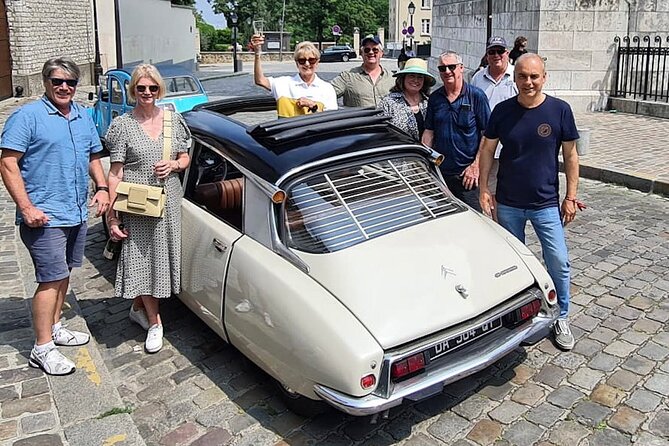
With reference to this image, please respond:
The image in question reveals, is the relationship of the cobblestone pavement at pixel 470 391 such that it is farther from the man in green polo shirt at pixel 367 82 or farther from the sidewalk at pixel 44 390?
the man in green polo shirt at pixel 367 82

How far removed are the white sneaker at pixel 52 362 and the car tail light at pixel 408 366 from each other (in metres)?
2.03

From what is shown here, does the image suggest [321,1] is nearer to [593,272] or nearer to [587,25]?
[587,25]

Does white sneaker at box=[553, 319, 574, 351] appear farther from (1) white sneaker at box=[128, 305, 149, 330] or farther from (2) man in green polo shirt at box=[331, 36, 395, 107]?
(1) white sneaker at box=[128, 305, 149, 330]

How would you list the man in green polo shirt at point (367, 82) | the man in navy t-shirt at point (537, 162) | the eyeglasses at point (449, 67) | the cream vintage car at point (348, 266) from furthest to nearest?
the man in green polo shirt at point (367, 82)
the eyeglasses at point (449, 67)
the man in navy t-shirt at point (537, 162)
the cream vintage car at point (348, 266)

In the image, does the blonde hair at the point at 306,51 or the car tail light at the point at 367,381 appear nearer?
the car tail light at the point at 367,381

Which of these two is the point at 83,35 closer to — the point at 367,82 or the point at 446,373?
the point at 367,82

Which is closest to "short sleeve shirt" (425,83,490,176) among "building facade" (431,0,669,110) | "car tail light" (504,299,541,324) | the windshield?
"car tail light" (504,299,541,324)

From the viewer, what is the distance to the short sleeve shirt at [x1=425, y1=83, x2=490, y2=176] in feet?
17.0

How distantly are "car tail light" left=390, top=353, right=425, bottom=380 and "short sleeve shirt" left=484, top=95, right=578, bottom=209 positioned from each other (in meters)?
1.64

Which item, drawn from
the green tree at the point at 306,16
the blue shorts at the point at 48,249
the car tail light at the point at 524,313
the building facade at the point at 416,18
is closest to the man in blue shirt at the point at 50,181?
the blue shorts at the point at 48,249

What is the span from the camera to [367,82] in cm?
594

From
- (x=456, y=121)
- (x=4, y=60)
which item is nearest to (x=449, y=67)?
(x=456, y=121)

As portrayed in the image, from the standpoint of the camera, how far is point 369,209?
404 centimetres

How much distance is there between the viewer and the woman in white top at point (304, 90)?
5.63 metres
